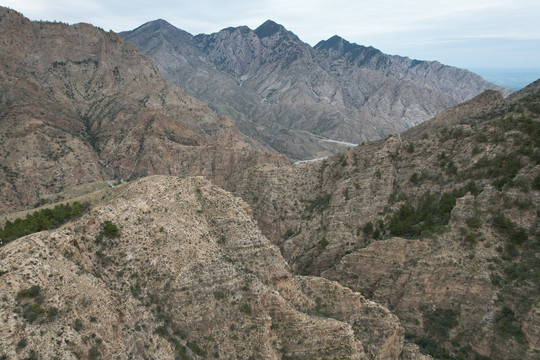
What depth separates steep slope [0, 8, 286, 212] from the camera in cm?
8800

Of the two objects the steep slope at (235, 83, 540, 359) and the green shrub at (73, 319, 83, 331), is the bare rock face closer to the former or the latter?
the green shrub at (73, 319, 83, 331)

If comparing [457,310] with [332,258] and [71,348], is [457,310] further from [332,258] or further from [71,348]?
[71,348]

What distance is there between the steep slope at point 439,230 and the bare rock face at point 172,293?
26.9ft

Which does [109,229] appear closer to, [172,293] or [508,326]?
[172,293]

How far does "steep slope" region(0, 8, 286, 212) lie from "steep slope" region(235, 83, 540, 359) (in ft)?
160

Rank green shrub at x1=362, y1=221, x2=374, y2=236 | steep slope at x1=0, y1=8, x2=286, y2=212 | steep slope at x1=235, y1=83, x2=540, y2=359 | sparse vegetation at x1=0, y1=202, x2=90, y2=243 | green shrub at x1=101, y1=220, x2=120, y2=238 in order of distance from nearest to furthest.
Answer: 1. green shrub at x1=101, y1=220, x2=120, y2=238
2. sparse vegetation at x1=0, y1=202, x2=90, y2=243
3. steep slope at x1=235, y1=83, x2=540, y2=359
4. green shrub at x1=362, y1=221, x2=374, y2=236
5. steep slope at x1=0, y1=8, x2=286, y2=212

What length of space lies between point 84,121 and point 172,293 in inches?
4106

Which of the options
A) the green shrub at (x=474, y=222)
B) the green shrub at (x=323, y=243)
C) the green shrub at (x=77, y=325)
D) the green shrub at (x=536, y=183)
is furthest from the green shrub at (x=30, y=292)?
the green shrub at (x=536, y=183)

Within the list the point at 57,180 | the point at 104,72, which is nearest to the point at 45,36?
the point at 104,72

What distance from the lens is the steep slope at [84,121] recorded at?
88.0 metres

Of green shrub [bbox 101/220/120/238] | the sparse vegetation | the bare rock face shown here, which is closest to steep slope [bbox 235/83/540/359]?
the bare rock face

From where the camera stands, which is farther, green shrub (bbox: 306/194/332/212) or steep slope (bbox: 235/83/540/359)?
green shrub (bbox: 306/194/332/212)

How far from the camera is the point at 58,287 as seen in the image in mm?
23938

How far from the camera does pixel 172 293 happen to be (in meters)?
29.3
